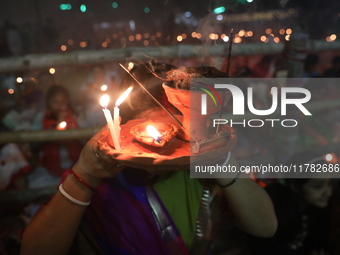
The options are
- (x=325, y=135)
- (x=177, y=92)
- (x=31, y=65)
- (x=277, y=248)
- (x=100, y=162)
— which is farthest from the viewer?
(x=325, y=135)

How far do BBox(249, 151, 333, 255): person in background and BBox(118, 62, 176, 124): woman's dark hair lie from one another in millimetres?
1850

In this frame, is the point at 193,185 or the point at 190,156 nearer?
the point at 190,156

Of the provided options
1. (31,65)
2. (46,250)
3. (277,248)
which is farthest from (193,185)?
(31,65)

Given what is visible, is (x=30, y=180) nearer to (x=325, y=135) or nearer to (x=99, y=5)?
(x=325, y=135)

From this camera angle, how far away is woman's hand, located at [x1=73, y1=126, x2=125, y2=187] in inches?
53.0

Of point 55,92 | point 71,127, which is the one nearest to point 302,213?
point 71,127

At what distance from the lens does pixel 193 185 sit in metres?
1.76

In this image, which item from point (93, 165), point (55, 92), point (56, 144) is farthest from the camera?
point (55, 92)

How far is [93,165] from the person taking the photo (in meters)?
1.37

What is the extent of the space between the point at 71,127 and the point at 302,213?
119 inches

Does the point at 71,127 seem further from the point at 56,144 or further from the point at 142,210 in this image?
the point at 142,210

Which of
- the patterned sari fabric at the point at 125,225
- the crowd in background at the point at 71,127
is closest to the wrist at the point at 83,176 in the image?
the patterned sari fabric at the point at 125,225

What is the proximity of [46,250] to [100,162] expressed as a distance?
0.58 metres

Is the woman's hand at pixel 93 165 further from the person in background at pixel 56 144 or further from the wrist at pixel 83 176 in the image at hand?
the person in background at pixel 56 144
